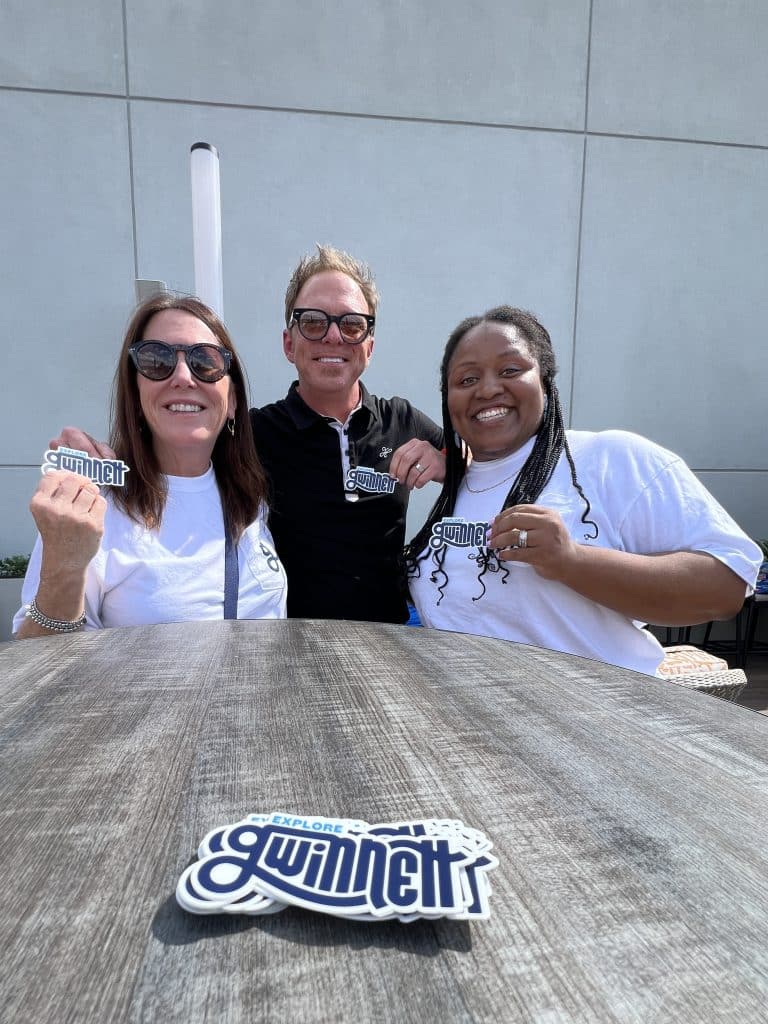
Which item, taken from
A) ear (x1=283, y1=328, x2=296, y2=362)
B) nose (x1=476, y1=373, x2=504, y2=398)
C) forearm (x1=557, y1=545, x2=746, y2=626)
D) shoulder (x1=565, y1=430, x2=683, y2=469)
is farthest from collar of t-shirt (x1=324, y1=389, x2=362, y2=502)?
forearm (x1=557, y1=545, x2=746, y2=626)

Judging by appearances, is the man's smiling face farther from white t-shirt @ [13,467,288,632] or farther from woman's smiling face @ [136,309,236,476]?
white t-shirt @ [13,467,288,632]

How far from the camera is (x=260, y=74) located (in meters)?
4.53

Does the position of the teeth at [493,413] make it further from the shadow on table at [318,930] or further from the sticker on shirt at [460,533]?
the shadow on table at [318,930]

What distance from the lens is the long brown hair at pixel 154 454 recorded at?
1.99m

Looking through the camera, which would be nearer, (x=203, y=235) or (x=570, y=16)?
(x=203, y=235)

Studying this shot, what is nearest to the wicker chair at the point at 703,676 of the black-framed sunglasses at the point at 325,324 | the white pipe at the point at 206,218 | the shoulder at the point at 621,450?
the shoulder at the point at 621,450

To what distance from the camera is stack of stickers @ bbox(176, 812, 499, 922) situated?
0.57 m

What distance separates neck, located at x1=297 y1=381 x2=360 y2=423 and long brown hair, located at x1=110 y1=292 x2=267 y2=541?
0.34 meters

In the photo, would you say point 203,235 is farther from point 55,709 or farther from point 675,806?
point 675,806

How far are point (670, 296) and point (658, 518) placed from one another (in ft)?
13.4

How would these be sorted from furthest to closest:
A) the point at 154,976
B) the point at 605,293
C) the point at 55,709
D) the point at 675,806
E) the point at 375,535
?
the point at 605,293 → the point at 375,535 → the point at 55,709 → the point at 675,806 → the point at 154,976

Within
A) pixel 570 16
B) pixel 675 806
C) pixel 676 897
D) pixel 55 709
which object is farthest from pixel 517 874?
pixel 570 16

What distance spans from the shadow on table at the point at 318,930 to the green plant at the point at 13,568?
441 centimetres

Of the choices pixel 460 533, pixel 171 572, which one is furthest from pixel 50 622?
pixel 460 533
